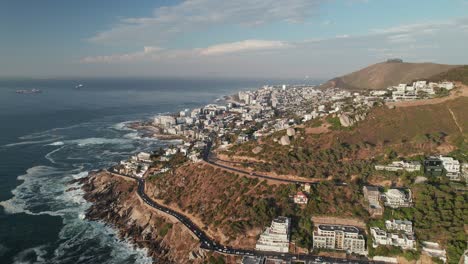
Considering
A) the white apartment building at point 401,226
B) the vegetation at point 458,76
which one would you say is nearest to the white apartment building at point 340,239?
the white apartment building at point 401,226

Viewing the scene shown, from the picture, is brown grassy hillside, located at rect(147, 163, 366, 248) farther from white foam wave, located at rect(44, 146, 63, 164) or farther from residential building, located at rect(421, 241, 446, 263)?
white foam wave, located at rect(44, 146, 63, 164)

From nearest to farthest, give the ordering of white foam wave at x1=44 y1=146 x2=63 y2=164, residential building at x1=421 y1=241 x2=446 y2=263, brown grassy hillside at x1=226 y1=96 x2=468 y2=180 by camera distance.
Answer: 1. residential building at x1=421 y1=241 x2=446 y2=263
2. brown grassy hillside at x1=226 y1=96 x2=468 y2=180
3. white foam wave at x1=44 y1=146 x2=63 y2=164

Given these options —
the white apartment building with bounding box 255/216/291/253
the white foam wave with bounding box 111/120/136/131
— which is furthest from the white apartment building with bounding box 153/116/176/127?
the white apartment building with bounding box 255/216/291/253

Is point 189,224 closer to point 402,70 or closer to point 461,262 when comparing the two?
point 461,262

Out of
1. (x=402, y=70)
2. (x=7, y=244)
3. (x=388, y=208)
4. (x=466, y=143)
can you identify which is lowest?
(x=7, y=244)

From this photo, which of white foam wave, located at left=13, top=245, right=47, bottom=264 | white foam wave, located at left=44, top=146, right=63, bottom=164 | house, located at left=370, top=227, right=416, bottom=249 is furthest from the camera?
white foam wave, located at left=44, top=146, right=63, bottom=164

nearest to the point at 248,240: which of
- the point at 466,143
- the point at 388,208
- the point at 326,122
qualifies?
the point at 388,208

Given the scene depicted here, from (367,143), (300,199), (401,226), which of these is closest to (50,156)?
(300,199)
